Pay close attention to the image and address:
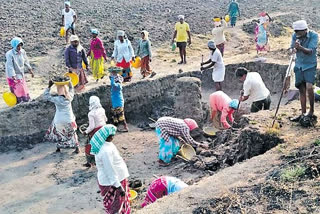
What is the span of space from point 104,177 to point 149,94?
20.8 feet

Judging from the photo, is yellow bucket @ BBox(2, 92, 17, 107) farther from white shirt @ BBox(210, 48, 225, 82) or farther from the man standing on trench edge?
the man standing on trench edge

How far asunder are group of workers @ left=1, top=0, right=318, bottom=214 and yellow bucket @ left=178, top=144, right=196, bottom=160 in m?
0.11

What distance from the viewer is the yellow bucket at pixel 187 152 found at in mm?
9078

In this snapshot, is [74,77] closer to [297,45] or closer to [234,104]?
[234,104]

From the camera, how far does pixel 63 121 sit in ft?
31.8

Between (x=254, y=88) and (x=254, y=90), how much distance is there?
69mm

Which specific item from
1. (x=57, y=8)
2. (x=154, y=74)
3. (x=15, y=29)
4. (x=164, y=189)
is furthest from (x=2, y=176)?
(x=57, y=8)

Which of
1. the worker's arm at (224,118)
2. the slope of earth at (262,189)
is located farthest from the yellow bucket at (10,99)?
the slope of earth at (262,189)

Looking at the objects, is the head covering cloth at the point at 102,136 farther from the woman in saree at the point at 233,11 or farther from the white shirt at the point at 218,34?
the woman in saree at the point at 233,11

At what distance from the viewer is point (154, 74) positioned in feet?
43.5

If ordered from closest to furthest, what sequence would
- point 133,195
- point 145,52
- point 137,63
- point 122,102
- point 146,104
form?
point 133,195 → point 122,102 → point 146,104 → point 145,52 → point 137,63

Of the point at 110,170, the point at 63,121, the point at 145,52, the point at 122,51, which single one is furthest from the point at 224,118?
the point at 110,170

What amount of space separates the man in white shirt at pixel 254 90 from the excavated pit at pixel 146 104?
117 centimetres

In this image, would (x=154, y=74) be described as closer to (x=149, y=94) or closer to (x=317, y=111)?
(x=149, y=94)
